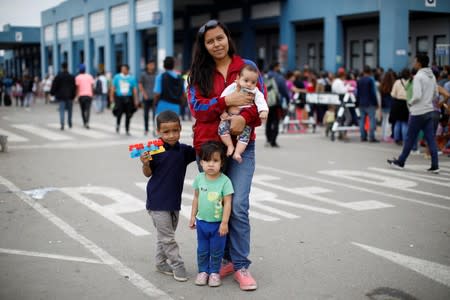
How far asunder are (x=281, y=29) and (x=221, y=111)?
24590 millimetres

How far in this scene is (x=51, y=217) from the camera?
6.91m

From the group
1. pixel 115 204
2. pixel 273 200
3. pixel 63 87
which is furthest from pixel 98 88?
pixel 273 200

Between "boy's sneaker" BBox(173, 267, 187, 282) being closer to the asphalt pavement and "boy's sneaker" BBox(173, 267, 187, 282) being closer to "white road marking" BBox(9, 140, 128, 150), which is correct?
the asphalt pavement

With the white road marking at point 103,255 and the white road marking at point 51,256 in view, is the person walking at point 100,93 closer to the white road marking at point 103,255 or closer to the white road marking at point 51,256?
the white road marking at point 103,255

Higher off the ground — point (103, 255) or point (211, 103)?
point (211, 103)

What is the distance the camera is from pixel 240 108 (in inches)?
175

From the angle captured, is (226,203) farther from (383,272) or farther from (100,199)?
(100,199)

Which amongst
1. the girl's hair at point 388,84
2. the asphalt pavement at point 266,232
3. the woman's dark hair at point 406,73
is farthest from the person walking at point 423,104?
the girl's hair at point 388,84

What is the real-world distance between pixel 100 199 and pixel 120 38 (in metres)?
31.7

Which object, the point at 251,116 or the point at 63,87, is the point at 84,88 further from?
the point at 251,116

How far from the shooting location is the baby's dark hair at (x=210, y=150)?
4426 millimetres

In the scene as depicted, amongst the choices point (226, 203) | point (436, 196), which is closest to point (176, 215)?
point (226, 203)

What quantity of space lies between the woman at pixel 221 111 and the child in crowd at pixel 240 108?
2.2 inches

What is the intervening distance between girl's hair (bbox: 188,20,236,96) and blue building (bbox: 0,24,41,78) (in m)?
38.1
